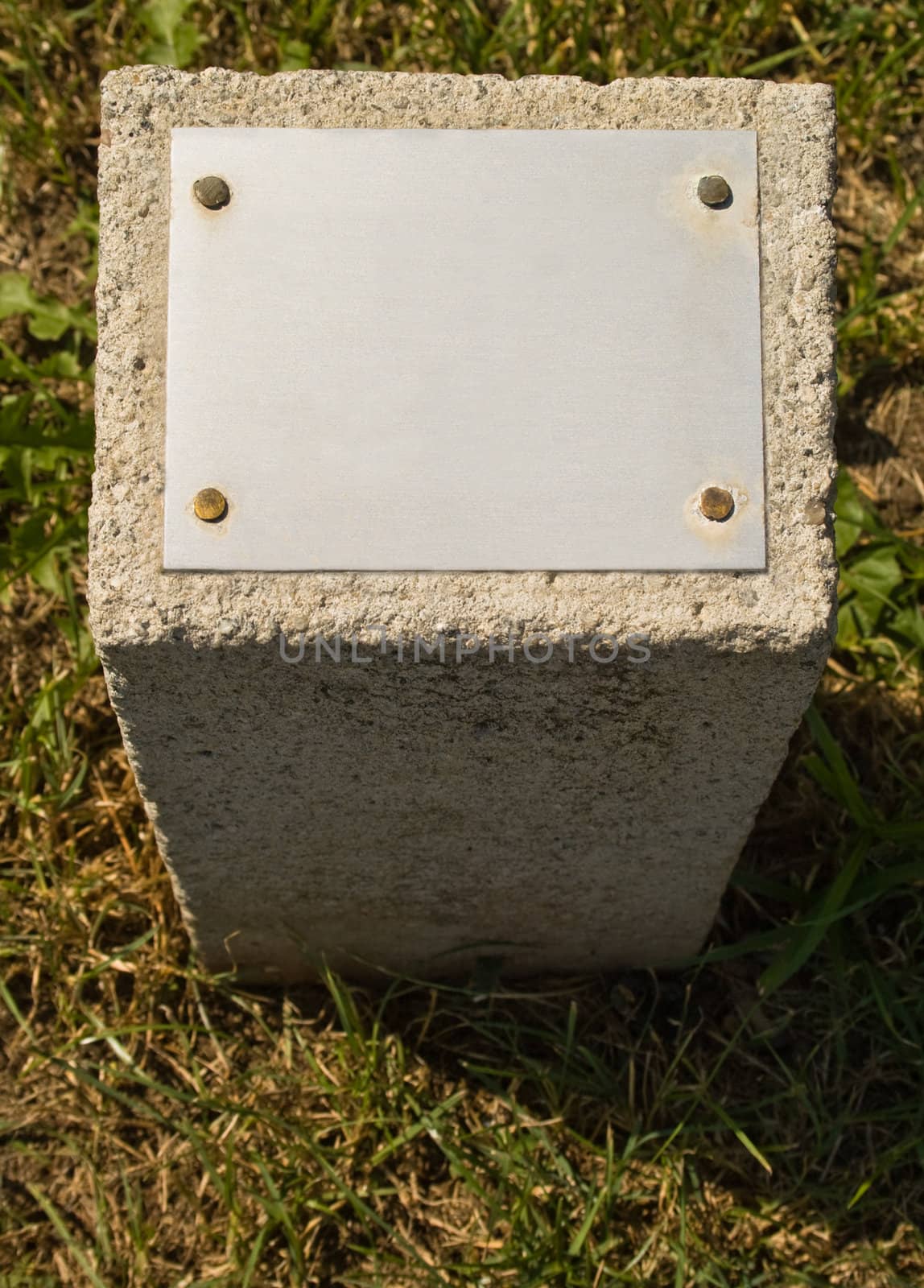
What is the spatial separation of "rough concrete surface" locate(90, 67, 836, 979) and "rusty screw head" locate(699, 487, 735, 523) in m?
0.05

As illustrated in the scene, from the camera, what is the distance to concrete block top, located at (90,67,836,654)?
3.75ft

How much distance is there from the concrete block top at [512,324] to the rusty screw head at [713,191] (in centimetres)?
5

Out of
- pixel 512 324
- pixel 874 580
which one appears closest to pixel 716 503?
pixel 512 324

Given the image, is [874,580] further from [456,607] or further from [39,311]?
[39,311]

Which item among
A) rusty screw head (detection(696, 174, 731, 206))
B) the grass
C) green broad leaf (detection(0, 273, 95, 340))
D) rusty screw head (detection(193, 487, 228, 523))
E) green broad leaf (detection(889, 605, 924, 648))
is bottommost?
the grass

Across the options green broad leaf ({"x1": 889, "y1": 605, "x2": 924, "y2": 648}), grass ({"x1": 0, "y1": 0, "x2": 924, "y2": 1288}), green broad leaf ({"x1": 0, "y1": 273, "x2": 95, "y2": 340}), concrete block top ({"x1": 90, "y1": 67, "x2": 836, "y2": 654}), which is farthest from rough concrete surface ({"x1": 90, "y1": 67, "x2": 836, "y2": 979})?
green broad leaf ({"x1": 0, "y1": 273, "x2": 95, "y2": 340})

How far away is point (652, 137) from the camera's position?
1.17m

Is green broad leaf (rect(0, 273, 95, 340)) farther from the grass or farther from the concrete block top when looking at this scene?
the concrete block top

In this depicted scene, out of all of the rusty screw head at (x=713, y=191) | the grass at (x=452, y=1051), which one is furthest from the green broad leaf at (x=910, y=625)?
the rusty screw head at (x=713, y=191)

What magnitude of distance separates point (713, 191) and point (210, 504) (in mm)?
561

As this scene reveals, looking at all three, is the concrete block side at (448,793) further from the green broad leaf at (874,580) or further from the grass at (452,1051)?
the green broad leaf at (874,580)

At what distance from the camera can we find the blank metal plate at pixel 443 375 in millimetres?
1134

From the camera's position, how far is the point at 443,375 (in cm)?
114

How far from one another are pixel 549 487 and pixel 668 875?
0.71 metres
